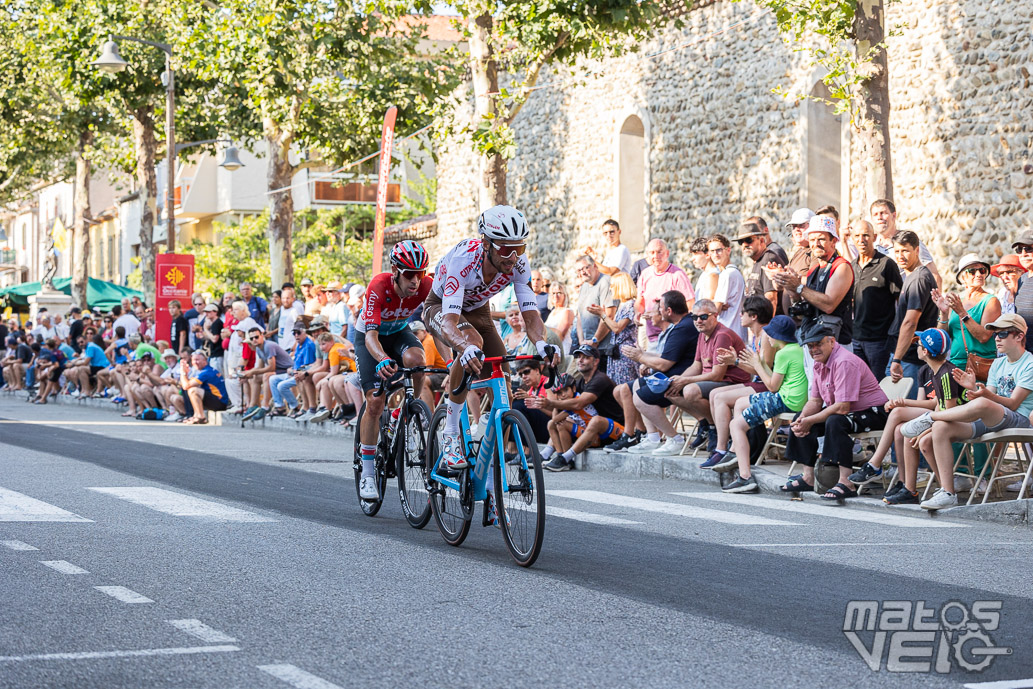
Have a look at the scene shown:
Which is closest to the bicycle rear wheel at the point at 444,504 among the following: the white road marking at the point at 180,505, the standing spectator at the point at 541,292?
the white road marking at the point at 180,505

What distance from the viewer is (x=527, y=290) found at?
8766 mm

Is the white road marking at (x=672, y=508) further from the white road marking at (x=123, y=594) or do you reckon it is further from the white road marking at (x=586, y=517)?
the white road marking at (x=123, y=594)

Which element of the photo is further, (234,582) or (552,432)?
(552,432)

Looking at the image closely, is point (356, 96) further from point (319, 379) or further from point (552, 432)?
point (552, 432)

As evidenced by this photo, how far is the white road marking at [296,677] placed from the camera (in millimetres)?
5031

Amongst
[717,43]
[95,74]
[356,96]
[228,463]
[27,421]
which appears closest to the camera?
[228,463]

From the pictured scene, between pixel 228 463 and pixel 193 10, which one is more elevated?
pixel 193 10

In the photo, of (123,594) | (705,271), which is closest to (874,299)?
(705,271)

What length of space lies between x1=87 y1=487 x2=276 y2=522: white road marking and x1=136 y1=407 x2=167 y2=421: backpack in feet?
47.3

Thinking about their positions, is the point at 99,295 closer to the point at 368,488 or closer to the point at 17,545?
the point at 368,488

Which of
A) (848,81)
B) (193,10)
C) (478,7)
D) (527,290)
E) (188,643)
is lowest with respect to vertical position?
(188,643)

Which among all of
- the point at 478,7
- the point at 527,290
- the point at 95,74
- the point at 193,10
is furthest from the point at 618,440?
the point at 95,74

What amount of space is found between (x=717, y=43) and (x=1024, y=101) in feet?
25.5

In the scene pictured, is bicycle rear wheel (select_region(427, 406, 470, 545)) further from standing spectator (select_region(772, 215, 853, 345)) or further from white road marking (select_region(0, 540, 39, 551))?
standing spectator (select_region(772, 215, 853, 345))
